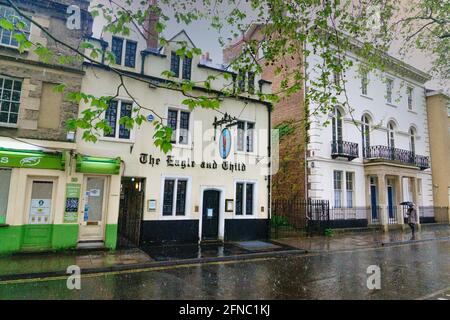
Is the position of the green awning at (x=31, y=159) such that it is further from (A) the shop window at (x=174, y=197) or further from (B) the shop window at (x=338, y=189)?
(B) the shop window at (x=338, y=189)

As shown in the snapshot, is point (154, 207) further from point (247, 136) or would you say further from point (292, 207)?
point (292, 207)

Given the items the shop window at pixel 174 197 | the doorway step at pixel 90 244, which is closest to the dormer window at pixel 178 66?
the shop window at pixel 174 197

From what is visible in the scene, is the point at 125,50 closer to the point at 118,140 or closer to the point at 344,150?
the point at 118,140

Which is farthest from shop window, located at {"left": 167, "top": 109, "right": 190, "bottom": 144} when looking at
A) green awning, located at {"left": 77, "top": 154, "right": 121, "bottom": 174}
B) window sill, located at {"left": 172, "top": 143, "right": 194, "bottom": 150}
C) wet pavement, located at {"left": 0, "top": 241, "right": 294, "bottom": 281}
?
wet pavement, located at {"left": 0, "top": 241, "right": 294, "bottom": 281}

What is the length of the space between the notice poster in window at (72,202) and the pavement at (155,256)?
1.22 metres

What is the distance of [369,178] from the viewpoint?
20.7 metres

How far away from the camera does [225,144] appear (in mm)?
13852

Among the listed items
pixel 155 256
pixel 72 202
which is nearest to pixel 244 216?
pixel 155 256

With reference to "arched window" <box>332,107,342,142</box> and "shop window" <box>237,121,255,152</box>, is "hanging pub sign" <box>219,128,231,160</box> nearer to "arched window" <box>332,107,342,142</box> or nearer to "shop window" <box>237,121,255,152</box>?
"shop window" <box>237,121,255,152</box>

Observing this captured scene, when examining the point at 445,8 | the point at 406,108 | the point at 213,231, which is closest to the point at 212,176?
the point at 213,231

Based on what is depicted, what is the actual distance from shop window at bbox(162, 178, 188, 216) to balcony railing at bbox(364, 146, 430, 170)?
14.4 m

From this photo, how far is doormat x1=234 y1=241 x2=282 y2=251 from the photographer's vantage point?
12136 millimetres

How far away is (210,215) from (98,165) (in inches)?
217

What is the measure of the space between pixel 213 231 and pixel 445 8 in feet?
44.9
